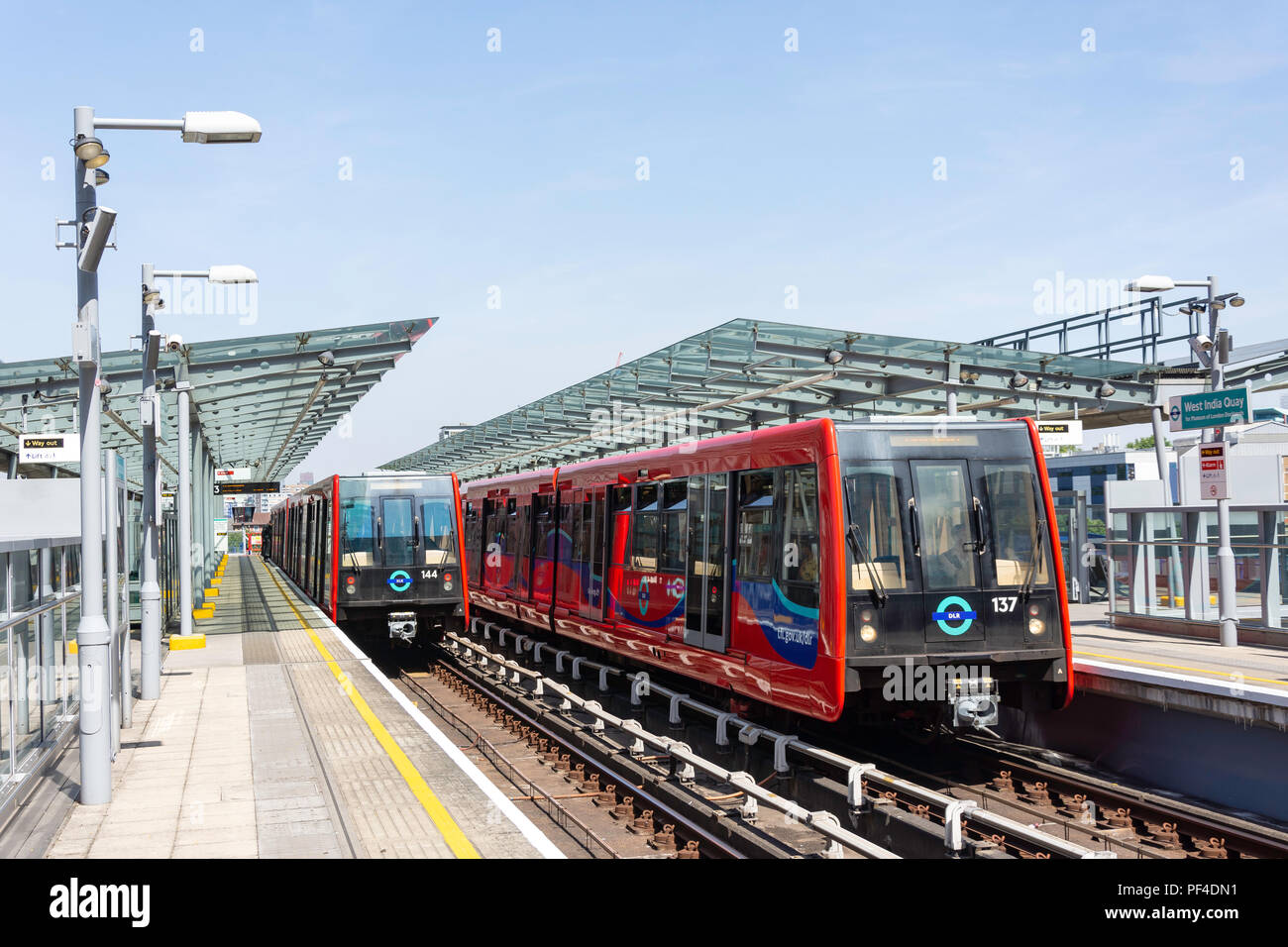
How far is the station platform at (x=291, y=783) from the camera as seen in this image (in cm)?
695

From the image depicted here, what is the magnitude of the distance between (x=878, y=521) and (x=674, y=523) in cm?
376

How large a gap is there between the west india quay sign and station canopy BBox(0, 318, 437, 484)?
11.1 m

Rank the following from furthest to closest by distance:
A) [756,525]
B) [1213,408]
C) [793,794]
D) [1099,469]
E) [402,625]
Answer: [1099,469] < [402,625] < [1213,408] < [756,525] < [793,794]

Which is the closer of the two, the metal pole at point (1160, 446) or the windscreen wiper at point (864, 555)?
the windscreen wiper at point (864, 555)

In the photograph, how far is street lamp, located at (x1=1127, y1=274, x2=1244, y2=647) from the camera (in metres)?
13.7

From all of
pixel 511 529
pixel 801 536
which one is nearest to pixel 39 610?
pixel 801 536

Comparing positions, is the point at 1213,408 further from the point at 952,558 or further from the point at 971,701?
the point at 971,701

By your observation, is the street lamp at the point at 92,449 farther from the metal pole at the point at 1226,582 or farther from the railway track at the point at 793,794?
the metal pole at the point at 1226,582

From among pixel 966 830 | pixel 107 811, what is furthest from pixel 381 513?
pixel 966 830

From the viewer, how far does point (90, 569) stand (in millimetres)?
7977

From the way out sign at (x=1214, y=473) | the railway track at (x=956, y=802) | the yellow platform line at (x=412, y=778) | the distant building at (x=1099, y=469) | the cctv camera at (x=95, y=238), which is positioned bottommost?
the railway track at (x=956, y=802)

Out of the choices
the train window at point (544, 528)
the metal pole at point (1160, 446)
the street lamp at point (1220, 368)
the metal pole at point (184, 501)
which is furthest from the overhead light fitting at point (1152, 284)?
the metal pole at point (184, 501)

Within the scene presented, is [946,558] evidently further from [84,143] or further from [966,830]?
[84,143]

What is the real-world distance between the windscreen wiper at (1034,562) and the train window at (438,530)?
11.6m
